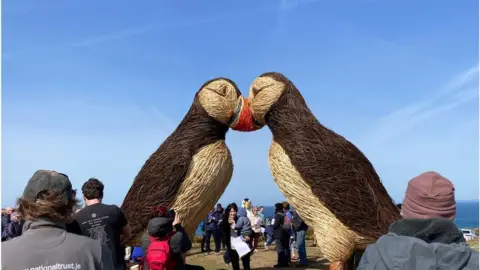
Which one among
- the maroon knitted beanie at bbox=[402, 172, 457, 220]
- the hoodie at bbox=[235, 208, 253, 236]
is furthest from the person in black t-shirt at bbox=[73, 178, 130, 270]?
the hoodie at bbox=[235, 208, 253, 236]

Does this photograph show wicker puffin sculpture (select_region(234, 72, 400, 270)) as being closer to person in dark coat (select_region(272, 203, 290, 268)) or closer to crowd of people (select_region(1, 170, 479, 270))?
person in dark coat (select_region(272, 203, 290, 268))

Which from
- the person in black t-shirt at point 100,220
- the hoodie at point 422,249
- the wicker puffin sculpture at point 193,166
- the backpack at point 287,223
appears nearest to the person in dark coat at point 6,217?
the wicker puffin sculpture at point 193,166

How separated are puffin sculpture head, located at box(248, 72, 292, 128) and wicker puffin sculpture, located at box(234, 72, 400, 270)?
0.09 feet

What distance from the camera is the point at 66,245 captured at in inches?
76.6

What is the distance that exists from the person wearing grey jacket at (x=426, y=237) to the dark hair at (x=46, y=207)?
1407 mm

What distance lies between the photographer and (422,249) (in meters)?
1.77

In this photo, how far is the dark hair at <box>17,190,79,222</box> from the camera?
6.55ft

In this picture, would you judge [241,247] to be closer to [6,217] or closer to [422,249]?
[6,217]

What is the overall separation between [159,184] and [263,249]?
620 centimetres

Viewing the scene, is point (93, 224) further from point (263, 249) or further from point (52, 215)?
point (263, 249)

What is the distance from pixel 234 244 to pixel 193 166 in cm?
228

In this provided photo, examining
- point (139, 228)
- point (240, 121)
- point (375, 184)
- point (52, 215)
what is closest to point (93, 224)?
point (139, 228)

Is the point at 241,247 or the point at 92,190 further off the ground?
the point at 92,190

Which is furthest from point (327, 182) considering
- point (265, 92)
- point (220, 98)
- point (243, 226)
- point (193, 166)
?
point (243, 226)
